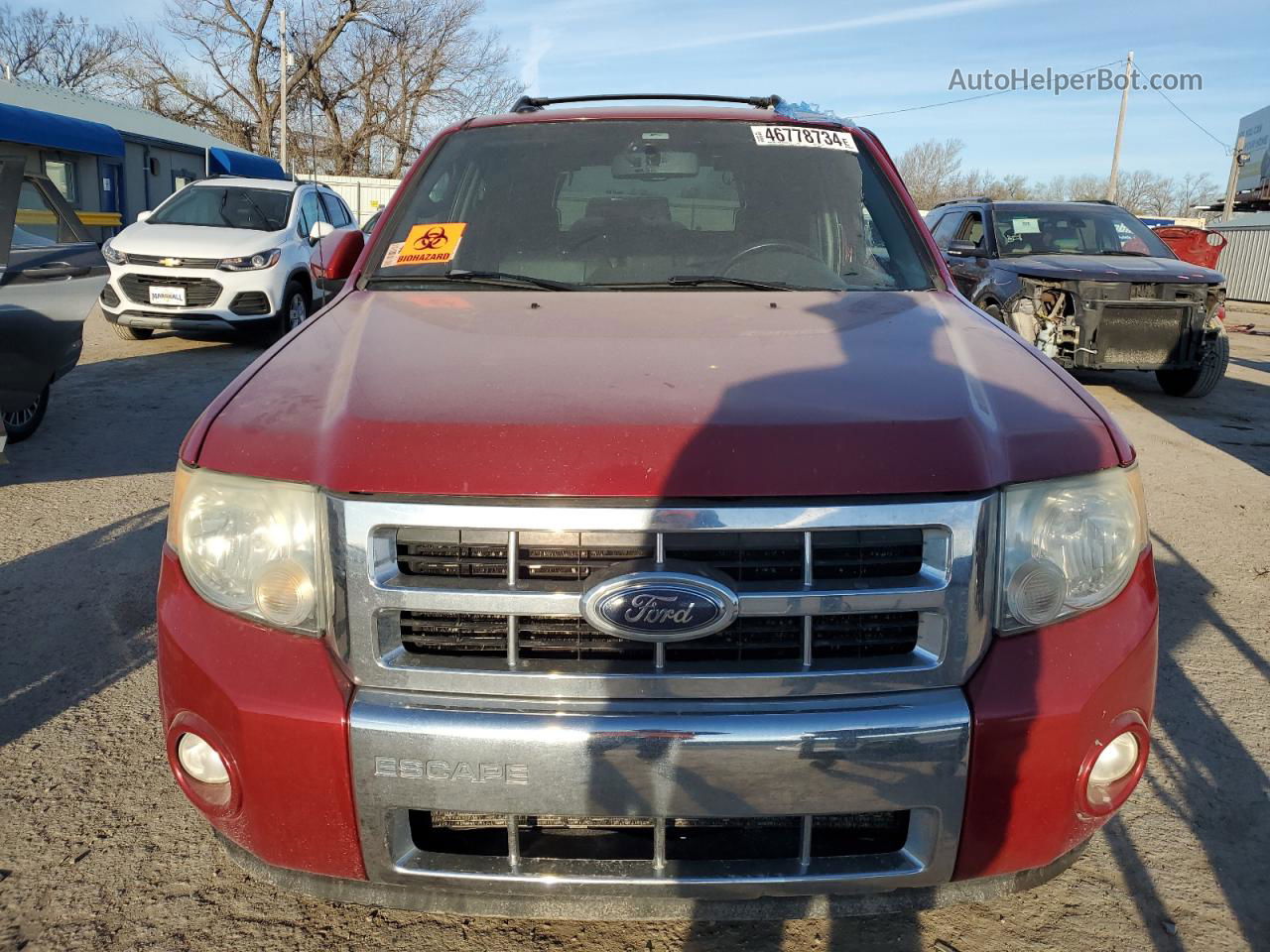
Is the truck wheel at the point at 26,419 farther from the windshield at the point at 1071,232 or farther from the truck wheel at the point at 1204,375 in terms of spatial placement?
the truck wheel at the point at 1204,375

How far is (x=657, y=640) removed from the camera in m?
1.68

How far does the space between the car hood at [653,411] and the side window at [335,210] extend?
35.4 feet

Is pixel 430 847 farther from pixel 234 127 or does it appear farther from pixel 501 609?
pixel 234 127

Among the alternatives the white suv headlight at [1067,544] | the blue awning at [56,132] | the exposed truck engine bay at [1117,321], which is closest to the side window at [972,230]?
the exposed truck engine bay at [1117,321]

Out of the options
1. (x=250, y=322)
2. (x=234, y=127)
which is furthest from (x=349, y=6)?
(x=250, y=322)

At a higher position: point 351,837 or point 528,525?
point 528,525

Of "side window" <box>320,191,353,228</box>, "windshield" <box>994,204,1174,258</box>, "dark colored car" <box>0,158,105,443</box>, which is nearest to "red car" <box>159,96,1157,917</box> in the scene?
"dark colored car" <box>0,158,105,443</box>

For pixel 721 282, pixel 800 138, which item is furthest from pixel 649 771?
pixel 800 138

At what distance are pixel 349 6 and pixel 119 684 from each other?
4234 centimetres

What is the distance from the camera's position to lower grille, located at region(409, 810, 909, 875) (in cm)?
174

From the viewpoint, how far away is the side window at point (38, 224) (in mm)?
5375

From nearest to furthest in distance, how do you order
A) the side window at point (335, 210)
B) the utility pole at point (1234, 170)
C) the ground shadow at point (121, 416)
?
1. the ground shadow at point (121, 416)
2. the side window at point (335, 210)
3. the utility pole at point (1234, 170)

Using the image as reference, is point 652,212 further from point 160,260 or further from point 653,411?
Result: point 160,260

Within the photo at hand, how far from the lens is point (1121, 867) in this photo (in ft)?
7.99
